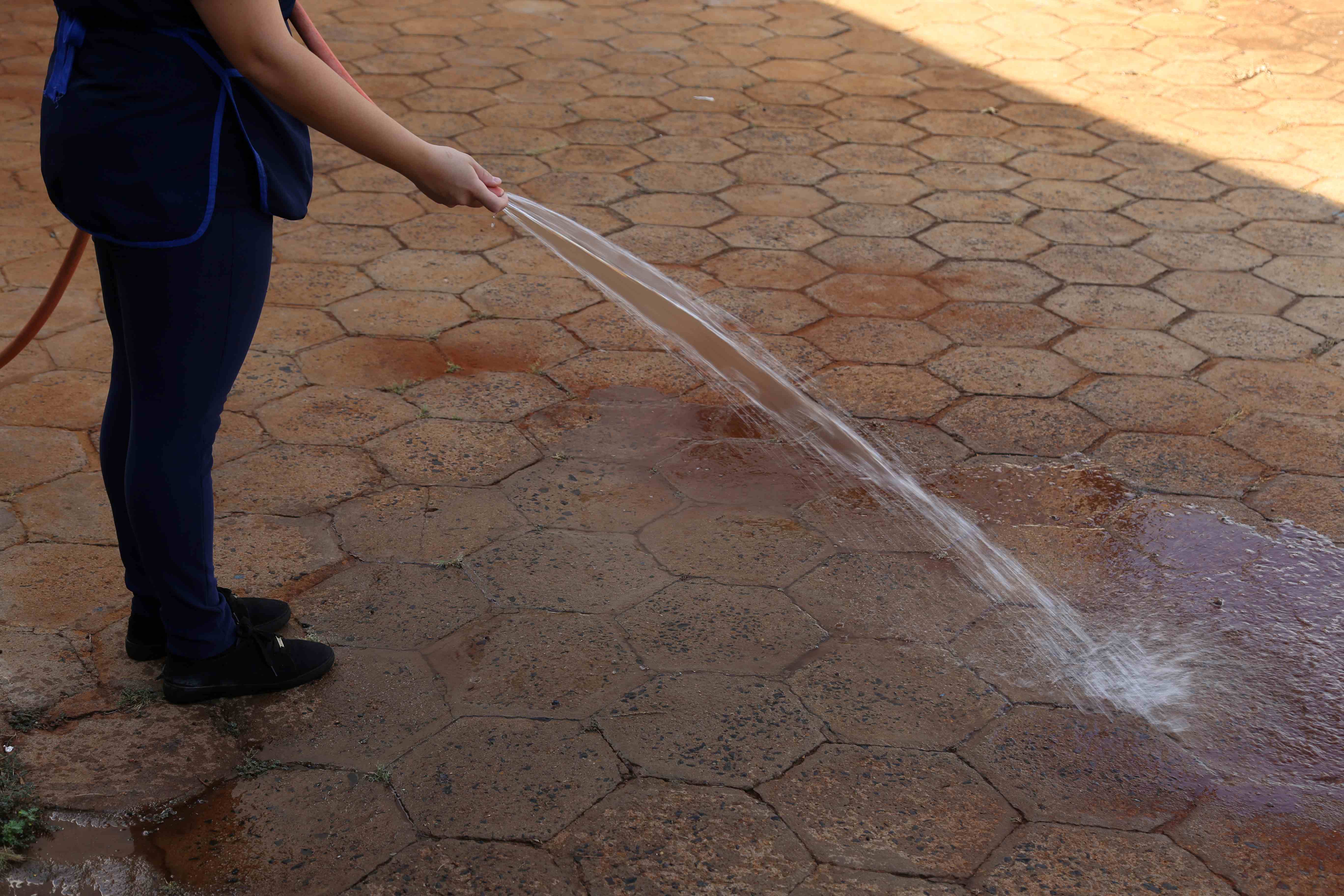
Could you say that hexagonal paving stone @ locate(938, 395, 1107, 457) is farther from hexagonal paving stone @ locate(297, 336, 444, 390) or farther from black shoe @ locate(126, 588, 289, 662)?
black shoe @ locate(126, 588, 289, 662)

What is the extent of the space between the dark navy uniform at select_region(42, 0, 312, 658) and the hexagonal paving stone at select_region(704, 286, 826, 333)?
1.83 meters

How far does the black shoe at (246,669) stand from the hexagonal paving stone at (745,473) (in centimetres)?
96

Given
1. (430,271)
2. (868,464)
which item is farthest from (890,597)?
(430,271)

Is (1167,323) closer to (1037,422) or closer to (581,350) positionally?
(1037,422)

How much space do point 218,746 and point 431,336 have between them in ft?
5.39

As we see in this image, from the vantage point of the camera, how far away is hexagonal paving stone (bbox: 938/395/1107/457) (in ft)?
9.77

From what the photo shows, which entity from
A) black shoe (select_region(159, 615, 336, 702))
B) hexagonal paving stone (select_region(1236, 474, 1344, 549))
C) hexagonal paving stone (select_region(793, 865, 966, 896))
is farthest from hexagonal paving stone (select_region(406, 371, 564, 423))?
hexagonal paving stone (select_region(1236, 474, 1344, 549))

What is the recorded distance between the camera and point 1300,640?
233cm

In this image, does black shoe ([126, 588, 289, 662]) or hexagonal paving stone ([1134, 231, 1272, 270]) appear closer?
black shoe ([126, 588, 289, 662])

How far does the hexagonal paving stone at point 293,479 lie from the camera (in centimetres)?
269

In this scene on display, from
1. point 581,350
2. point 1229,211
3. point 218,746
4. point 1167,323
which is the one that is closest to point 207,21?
point 218,746

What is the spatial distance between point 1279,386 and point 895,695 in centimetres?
168

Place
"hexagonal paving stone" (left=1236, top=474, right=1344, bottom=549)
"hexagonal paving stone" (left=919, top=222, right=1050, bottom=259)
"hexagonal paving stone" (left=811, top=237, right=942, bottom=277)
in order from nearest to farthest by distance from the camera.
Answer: "hexagonal paving stone" (left=1236, top=474, right=1344, bottom=549) → "hexagonal paving stone" (left=811, top=237, right=942, bottom=277) → "hexagonal paving stone" (left=919, top=222, right=1050, bottom=259)

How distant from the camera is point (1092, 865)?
1.83 m
